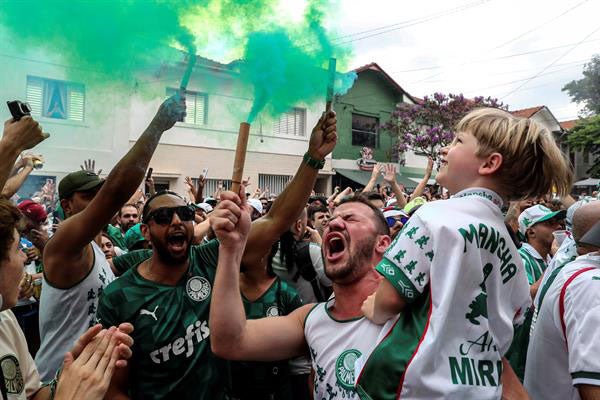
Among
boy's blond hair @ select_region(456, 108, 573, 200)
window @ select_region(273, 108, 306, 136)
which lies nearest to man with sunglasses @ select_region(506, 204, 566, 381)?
window @ select_region(273, 108, 306, 136)

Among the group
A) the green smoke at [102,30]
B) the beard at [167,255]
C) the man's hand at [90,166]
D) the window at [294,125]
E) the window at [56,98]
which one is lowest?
the beard at [167,255]

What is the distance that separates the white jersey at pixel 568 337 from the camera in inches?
77.0

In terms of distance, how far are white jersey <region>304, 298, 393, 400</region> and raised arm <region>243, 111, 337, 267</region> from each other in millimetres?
794

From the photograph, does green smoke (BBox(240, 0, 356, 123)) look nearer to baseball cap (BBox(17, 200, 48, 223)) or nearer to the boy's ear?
the boy's ear

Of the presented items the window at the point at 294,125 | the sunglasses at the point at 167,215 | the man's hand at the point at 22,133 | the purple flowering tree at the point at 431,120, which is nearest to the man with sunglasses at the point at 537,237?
the window at the point at 294,125

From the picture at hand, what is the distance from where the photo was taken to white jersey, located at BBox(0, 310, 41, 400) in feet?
5.94

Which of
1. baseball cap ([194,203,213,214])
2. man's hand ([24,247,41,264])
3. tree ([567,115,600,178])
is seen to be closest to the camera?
man's hand ([24,247,41,264])

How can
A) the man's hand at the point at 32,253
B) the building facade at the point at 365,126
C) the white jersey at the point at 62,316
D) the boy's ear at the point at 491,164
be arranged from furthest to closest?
the building facade at the point at 365,126
the man's hand at the point at 32,253
the white jersey at the point at 62,316
the boy's ear at the point at 491,164

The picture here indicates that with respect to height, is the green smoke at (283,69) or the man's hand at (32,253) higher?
the green smoke at (283,69)

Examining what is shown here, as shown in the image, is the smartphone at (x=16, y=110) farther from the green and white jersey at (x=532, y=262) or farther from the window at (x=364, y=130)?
the window at (x=364, y=130)

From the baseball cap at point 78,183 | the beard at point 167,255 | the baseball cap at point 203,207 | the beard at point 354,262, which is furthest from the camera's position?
the baseball cap at point 203,207

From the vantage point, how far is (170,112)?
7.92ft

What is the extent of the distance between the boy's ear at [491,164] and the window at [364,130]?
2452 cm

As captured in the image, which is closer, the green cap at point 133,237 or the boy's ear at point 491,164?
the boy's ear at point 491,164
